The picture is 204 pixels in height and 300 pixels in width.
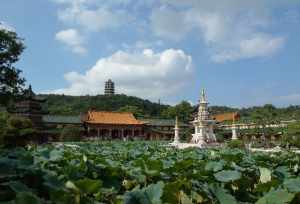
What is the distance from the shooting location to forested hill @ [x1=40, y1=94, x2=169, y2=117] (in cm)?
10169

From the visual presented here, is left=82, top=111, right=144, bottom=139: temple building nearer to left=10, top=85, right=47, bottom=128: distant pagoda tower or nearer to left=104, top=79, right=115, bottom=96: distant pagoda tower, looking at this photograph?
left=10, top=85, right=47, bottom=128: distant pagoda tower

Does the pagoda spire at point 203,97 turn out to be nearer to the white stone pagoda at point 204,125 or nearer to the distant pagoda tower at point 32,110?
the white stone pagoda at point 204,125

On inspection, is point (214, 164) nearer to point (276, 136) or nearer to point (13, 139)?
point (13, 139)

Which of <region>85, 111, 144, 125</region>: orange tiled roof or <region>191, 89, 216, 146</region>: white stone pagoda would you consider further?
<region>85, 111, 144, 125</region>: orange tiled roof

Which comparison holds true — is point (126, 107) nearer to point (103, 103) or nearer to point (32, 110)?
point (103, 103)

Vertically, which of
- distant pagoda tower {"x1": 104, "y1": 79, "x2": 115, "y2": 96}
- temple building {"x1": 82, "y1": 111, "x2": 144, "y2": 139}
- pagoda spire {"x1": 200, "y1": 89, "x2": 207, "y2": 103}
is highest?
distant pagoda tower {"x1": 104, "y1": 79, "x2": 115, "y2": 96}

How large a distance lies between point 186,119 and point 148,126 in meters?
15.1

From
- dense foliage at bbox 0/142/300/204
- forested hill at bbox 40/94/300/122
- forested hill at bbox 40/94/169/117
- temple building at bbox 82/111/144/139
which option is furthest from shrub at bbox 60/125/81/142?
dense foliage at bbox 0/142/300/204

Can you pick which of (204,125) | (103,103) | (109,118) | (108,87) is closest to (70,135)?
(204,125)

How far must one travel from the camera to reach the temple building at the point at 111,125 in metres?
70.7

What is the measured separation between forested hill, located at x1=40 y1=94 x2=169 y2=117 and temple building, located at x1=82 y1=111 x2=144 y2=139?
70.1 ft

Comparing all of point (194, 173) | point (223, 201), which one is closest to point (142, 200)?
point (223, 201)

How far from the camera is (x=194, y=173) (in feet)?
15.5

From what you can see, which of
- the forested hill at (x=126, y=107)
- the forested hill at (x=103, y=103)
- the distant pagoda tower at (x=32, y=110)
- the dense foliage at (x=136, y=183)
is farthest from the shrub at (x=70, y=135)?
the dense foliage at (x=136, y=183)
